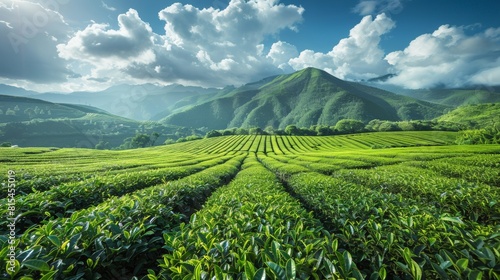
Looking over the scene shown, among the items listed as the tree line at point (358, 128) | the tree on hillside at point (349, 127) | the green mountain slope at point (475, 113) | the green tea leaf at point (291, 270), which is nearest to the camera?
the green tea leaf at point (291, 270)

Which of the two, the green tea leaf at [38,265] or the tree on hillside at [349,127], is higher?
the tree on hillside at [349,127]

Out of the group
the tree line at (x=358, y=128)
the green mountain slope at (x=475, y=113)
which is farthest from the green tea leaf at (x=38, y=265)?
the green mountain slope at (x=475, y=113)

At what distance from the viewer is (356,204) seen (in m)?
6.04

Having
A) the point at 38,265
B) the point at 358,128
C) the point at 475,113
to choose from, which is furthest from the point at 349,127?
the point at 38,265

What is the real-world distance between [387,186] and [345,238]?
10.1 metres

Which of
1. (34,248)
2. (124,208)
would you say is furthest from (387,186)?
(34,248)

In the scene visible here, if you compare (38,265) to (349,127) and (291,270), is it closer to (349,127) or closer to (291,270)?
(291,270)

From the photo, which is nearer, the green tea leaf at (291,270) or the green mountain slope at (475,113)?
the green tea leaf at (291,270)

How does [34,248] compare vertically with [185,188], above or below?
above

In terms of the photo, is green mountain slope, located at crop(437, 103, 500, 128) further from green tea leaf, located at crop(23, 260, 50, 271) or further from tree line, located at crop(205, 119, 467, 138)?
green tea leaf, located at crop(23, 260, 50, 271)

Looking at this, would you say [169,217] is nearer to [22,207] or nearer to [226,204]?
[226,204]

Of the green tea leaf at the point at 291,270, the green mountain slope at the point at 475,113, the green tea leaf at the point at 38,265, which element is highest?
the green mountain slope at the point at 475,113

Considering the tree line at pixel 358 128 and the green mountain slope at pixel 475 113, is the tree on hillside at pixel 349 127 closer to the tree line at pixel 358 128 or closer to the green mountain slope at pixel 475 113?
the tree line at pixel 358 128

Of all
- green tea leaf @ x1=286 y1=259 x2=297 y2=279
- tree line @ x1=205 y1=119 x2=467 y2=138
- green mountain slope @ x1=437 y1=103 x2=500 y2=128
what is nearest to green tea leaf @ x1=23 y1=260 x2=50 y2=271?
green tea leaf @ x1=286 y1=259 x2=297 y2=279
